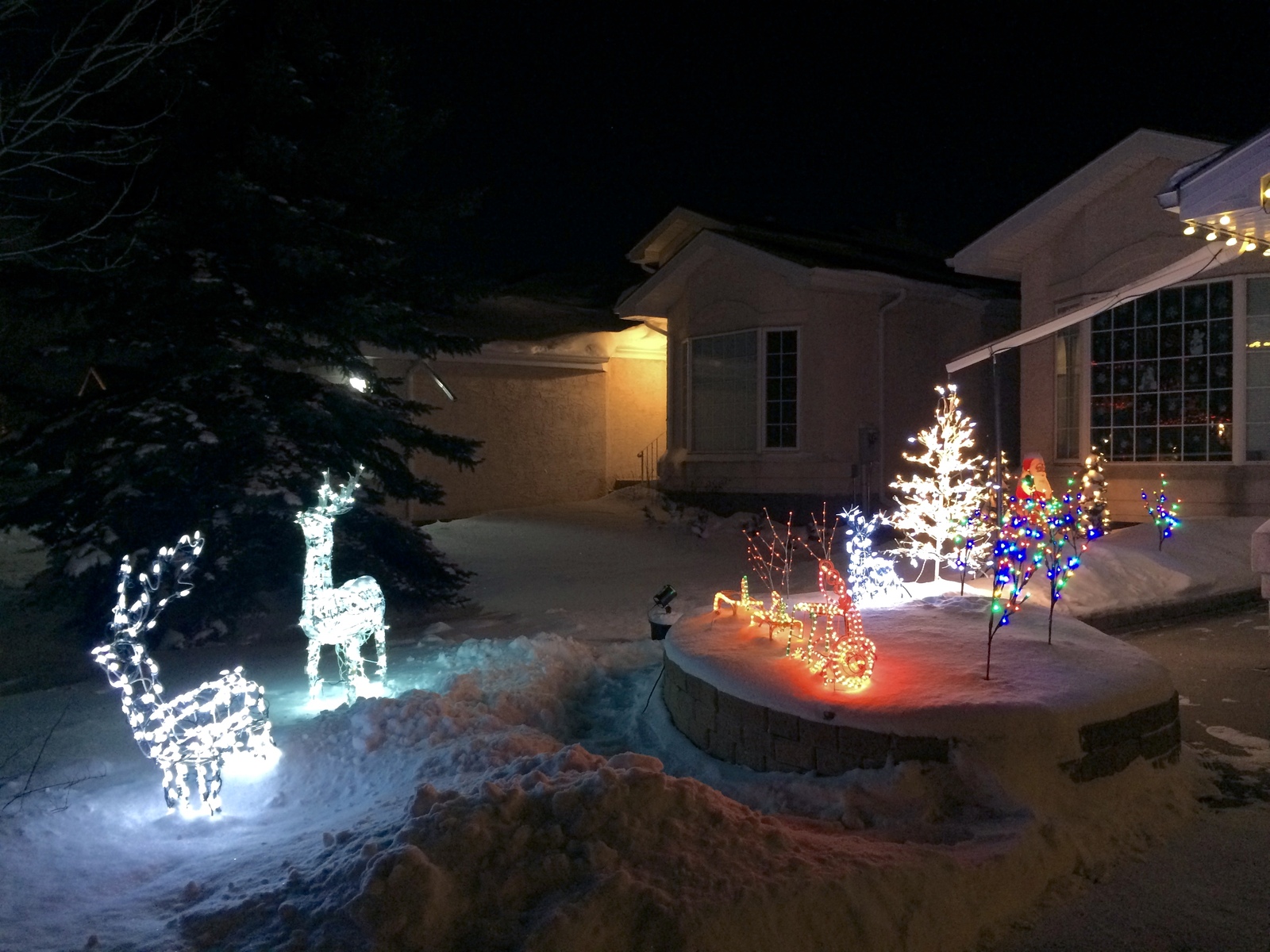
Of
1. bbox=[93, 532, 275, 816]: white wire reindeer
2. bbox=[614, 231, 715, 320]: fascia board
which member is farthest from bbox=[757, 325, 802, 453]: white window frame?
bbox=[93, 532, 275, 816]: white wire reindeer

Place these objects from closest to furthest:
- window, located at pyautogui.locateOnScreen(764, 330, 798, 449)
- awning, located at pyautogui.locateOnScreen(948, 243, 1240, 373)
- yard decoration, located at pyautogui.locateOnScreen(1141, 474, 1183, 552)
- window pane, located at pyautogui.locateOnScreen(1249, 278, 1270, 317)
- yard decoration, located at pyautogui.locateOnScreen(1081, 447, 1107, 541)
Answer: awning, located at pyautogui.locateOnScreen(948, 243, 1240, 373) → yard decoration, located at pyautogui.locateOnScreen(1081, 447, 1107, 541) → yard decoration, located at pyautogui.locateOnScreen(1141, 474, 1183, 552) → window pane, located at pyautogui.locateOnScreen(1249, 278, 1270, 317) → window, located at pyautogui.locateOnScreen(764, 330, 798, 449)

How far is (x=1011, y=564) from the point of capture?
6.95 meters

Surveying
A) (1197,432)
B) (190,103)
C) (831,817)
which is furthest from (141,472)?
(1197,432)

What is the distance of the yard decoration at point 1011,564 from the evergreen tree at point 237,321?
658 cm

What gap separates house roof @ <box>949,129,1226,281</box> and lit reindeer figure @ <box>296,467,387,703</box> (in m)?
11.2

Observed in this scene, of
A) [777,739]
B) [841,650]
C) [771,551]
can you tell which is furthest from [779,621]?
[771,551]

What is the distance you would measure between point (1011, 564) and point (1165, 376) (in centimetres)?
878

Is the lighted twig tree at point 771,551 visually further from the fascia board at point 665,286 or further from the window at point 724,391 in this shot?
the fascia board at point 665,286

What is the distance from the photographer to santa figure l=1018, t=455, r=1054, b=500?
10.4m

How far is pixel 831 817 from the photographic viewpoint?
479cm

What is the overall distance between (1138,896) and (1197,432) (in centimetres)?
1123

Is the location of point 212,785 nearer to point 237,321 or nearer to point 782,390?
point 237,321

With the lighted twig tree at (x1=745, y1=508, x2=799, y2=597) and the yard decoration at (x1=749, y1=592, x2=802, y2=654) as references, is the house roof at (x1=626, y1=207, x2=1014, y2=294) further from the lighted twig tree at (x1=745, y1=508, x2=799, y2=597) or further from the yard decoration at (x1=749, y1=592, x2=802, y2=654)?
the yard decoration at (x1=749, y1=592, x2=802, y2=654)

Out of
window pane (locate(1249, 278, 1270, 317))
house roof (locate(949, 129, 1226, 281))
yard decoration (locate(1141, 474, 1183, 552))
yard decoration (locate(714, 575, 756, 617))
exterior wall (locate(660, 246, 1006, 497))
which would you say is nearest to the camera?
yard decoration (locate(714, 575, 756, 617))
